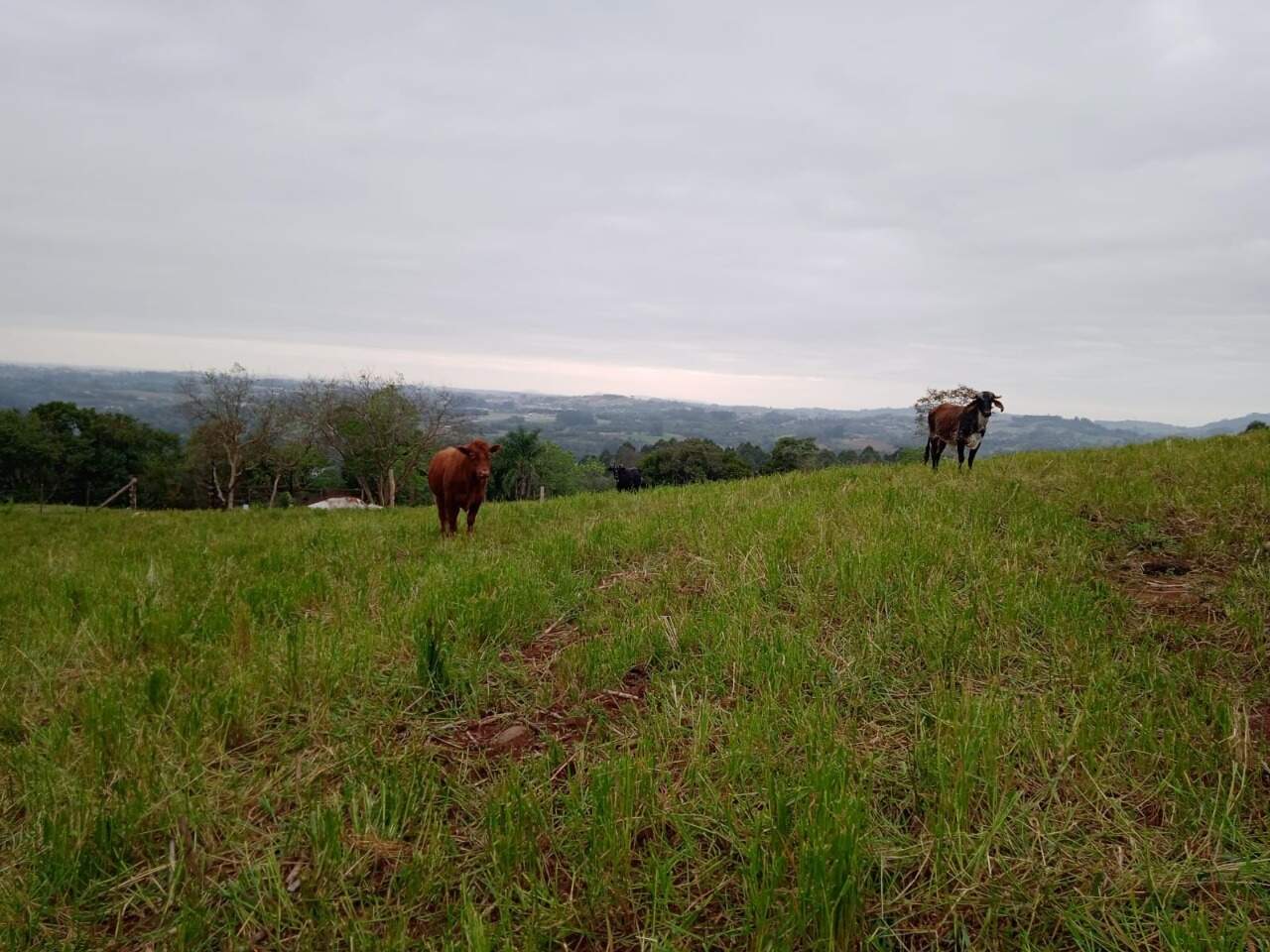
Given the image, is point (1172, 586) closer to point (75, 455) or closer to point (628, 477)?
point (628, 477)

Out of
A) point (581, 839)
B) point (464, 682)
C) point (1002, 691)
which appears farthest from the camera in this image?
point (464, 682)

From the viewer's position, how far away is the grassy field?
7.15 feet

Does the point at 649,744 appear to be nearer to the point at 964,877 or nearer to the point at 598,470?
the point at 964,877

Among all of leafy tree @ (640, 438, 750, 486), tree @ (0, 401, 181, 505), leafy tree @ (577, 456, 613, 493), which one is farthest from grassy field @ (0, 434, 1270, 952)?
leafy tree @ (577, 456, 613, 493)

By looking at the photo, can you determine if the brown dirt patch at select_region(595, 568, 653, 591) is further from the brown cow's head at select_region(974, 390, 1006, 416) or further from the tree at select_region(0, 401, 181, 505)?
the tree at select_region(0, 401, 181, 505)

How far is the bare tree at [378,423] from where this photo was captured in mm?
59562

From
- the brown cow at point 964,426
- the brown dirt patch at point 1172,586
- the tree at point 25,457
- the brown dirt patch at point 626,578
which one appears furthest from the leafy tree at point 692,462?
the tree at point 25,457

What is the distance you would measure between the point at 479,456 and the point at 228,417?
198ft

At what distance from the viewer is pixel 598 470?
121 meters

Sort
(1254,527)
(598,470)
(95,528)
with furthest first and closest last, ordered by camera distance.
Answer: (598,470) → (95,528) → (1254,527)

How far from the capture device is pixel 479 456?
10750mm

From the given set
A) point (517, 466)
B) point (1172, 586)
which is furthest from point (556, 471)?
point (1172, 586)

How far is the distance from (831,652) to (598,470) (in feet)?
384

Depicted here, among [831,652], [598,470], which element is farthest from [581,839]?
[598,470]
